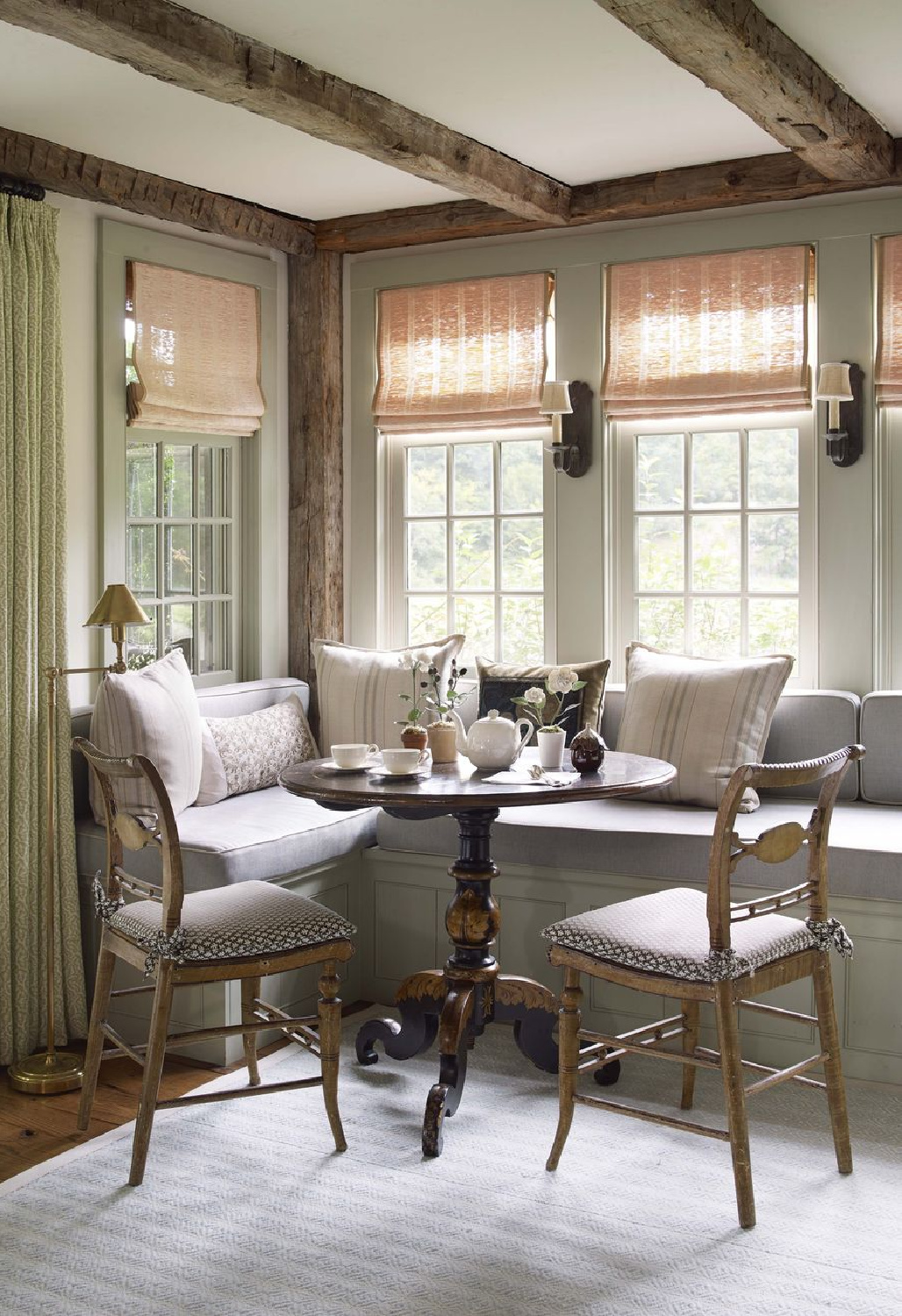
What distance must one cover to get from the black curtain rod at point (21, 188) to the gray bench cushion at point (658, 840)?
7.28 ft

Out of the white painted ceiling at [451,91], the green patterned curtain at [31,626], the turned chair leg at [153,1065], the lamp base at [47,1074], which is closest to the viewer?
the turned chair leg at [153,1065]

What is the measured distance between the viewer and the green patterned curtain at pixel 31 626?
394cm

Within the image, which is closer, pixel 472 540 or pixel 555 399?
pixel 555 399

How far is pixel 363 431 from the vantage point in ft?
17.8

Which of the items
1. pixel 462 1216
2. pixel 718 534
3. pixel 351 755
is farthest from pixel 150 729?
pixel 718 534

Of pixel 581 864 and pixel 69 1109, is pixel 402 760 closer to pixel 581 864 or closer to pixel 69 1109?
pixel 581 864

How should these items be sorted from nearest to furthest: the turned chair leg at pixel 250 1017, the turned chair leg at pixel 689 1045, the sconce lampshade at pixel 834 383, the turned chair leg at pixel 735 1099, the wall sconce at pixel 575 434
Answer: the turned chair leg at pixel 735 1099
the turned chair leg at pixel 689 1045
the turned chair leg at pixel 250 1017
the sconce lampshade at pixel 834 383
the wall sconce at pixel 575 434

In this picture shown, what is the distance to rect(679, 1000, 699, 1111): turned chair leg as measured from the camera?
Result: 3.41 m

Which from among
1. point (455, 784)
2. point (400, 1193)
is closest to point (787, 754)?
point (455, 784)

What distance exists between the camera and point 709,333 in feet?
15.5

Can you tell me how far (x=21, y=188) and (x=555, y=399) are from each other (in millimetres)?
1916

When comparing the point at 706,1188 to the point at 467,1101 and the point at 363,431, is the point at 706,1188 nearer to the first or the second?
the point at 467,1101

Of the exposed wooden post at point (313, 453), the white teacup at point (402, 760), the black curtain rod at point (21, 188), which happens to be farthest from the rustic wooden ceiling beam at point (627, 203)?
the white teacup at point (402, 760)

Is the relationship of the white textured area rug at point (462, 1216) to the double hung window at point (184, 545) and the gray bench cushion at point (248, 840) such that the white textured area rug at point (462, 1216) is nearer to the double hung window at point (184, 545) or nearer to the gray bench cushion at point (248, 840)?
the gray bench cushion at point (248, 840)
